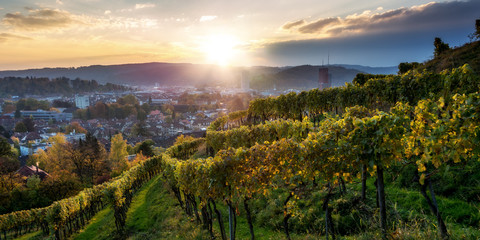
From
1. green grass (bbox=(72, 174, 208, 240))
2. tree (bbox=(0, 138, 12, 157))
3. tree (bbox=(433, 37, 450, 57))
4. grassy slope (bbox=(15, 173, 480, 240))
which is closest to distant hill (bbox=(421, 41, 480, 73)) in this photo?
tree (bbox=(433, 37, 450, 57))

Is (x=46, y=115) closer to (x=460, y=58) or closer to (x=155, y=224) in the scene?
(x=155, y=224)

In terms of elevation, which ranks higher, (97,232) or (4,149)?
(97,232)

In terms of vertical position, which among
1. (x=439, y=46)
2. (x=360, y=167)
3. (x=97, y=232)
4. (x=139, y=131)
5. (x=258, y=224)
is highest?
(x=439, y=46)

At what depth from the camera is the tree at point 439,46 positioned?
1275 inches

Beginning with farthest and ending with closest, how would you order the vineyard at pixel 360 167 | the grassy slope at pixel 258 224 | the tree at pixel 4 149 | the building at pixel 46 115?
1. the building at pixel 46 115
2. the tree at pixel 4 149
3. the grassy slope at pixel 258 224
4. the vineyard at pixel 360 167

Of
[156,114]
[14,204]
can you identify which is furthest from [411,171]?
[156,114]

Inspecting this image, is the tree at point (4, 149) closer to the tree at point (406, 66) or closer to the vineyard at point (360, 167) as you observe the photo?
the vineyard at point (360, 167)

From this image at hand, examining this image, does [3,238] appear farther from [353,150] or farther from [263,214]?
[353,150]

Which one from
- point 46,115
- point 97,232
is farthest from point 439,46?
point 46,115

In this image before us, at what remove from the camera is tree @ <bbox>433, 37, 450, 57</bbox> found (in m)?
32.4

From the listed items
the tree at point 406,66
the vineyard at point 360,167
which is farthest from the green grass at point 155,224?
the tree at point 406,66

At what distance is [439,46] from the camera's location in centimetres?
3272

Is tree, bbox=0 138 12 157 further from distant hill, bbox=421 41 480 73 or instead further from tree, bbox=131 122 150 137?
distant hill, bbox=421 41 480 73

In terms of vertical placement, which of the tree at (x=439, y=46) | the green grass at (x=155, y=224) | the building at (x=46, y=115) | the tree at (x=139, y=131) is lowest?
the tree at (x=139, y=131)
